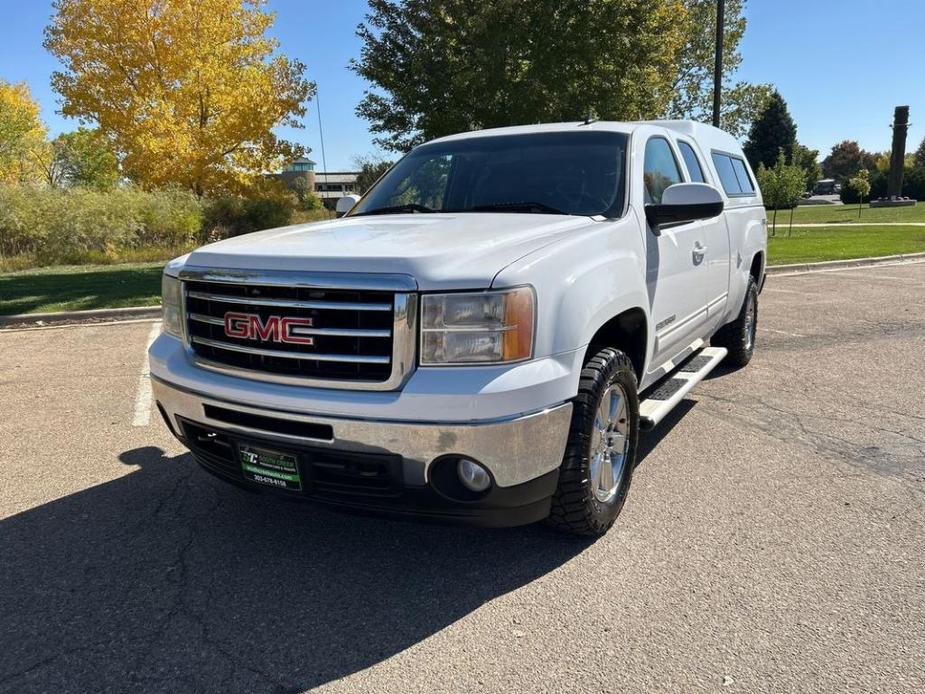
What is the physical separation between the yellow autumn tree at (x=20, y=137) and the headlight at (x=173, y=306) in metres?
31.1

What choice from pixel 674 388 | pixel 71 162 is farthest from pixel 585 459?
pixel 71 162

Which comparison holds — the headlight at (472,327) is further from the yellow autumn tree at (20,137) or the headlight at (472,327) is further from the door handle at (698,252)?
the yellow autumn tree at (20,137)

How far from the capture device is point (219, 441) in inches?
120

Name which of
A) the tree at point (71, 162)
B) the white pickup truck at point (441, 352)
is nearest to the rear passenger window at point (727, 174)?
the white pickup truck at point (441, 352)

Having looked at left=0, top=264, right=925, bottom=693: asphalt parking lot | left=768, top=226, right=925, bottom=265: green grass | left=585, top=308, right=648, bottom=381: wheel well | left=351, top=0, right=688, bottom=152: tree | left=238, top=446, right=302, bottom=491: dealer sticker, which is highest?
A: left=351, top=0, right=688, bottom=152: tree

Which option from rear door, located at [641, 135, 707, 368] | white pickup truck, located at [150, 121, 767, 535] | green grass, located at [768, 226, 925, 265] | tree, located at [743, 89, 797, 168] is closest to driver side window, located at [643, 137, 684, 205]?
rear door, located at [641, 135, 707, 368]

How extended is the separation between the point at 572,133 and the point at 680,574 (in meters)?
2.54

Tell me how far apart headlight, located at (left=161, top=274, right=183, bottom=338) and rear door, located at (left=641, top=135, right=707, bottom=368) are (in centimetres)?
229

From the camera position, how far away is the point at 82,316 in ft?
31.9

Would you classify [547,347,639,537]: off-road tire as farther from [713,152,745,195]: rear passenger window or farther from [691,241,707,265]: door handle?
[713,152,745,195]: rear passenger window

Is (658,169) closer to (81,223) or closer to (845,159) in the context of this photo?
(81,223)

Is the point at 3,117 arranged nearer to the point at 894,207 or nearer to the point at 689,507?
the point at 689,507

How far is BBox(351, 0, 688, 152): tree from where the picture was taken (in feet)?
44.7

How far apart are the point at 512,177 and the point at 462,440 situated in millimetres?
2065
